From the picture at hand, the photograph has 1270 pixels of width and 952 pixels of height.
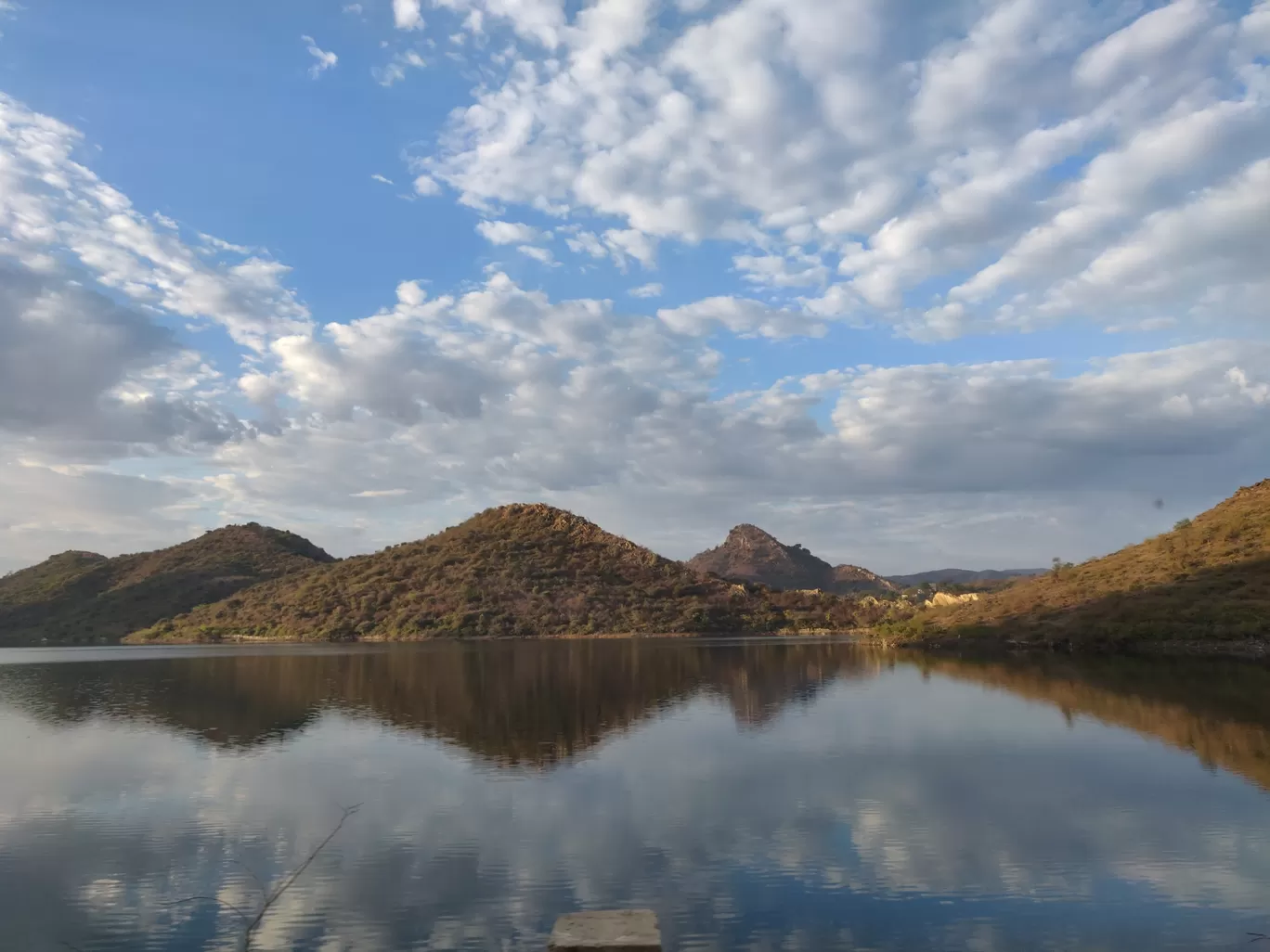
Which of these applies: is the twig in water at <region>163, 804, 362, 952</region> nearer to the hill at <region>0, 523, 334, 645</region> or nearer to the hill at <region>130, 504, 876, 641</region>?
the hill at <region>130, 504, 876, 641</region>

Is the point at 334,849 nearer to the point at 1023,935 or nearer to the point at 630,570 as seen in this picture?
the point at 1023,935

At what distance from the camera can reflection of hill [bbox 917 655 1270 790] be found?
24.2 meters

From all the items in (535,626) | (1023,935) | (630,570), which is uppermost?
(630,570)

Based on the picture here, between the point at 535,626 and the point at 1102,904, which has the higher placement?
the point at 535,626

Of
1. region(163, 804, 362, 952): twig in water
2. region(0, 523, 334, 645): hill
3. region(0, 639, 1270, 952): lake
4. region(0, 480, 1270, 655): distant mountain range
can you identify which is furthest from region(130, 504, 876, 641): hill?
region(163, 804, 362, 952): twig in water

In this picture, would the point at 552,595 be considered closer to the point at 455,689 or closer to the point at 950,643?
the point at 950,643

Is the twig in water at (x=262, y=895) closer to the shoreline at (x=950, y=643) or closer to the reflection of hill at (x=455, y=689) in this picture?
the reflection of hill at (x=455, y=689)

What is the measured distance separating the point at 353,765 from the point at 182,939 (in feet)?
40.3

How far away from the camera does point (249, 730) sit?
30062mm

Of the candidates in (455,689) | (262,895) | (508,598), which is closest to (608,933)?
(262,895)

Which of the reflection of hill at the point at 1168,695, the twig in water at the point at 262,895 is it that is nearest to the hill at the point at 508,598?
the reflection of hill at the point at 1168,695

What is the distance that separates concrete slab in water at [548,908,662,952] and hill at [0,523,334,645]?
142 meters

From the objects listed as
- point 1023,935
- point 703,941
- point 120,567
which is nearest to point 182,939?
point 703,941

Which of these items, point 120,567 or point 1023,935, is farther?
point 120,567
